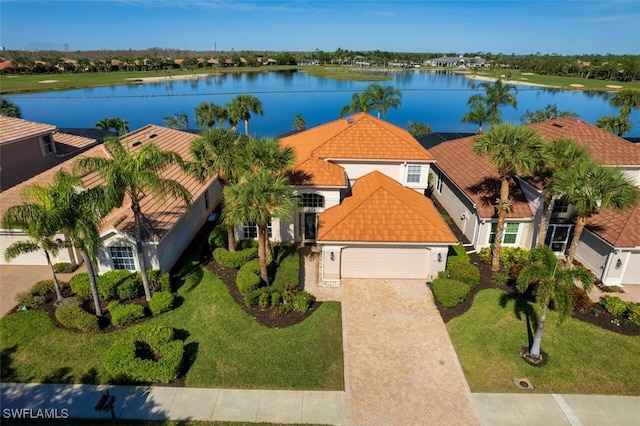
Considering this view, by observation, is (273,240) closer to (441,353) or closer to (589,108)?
(441,353)

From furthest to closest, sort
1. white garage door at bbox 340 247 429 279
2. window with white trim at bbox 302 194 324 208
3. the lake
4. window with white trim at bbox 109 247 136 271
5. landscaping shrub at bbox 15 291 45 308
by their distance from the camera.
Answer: the lake
window with white trim at bbox 302 194 324 208
white garage door at bbox 340 247 429 279
window with white trim at bbox 109 247 136 271
landscaping shrub at bbox 15 291 45 308

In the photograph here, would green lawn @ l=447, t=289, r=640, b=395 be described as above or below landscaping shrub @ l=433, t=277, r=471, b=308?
below

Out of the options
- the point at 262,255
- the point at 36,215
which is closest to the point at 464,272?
the point at 262,255

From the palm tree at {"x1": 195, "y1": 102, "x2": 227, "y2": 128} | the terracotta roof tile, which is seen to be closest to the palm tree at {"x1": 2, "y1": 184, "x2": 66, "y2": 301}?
the terracotta roof tile

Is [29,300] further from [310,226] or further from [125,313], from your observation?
[310,226]

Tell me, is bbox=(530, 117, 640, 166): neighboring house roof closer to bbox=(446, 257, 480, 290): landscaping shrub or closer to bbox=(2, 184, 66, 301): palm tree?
bbox=(446, 257, 480, 290): landscaping shrub

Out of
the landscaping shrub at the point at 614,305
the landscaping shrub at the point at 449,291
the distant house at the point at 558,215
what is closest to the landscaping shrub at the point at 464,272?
the landscaping shrub at the point at 449,291

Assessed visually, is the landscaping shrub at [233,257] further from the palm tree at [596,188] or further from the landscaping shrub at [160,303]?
the palm tree at [596,188]
